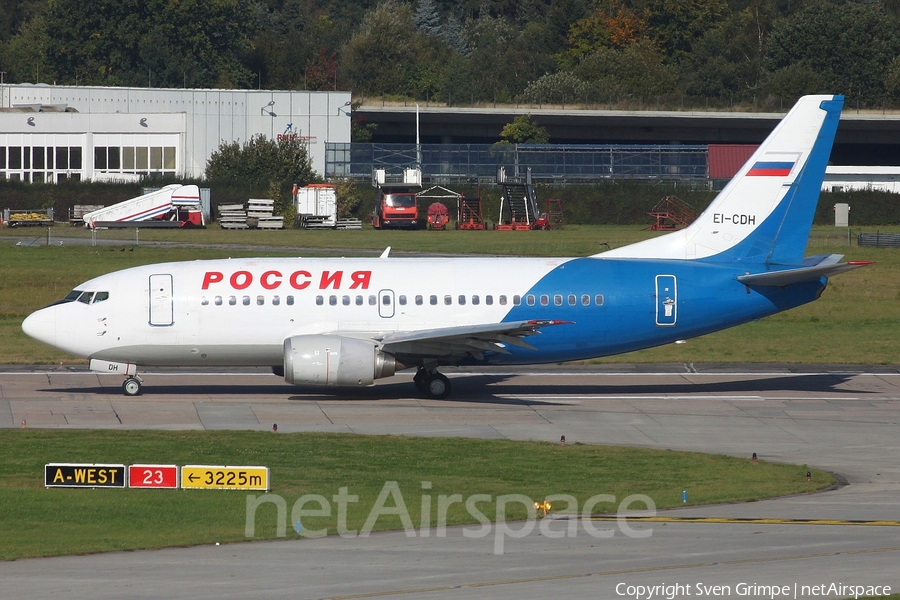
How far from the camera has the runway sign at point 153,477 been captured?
22328 mm

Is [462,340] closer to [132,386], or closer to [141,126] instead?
[132,386]

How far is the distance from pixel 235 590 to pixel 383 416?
15376 millimetres

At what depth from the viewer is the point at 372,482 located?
23.4m

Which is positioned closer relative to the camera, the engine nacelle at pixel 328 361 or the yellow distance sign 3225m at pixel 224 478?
the yellow distance sign 3225m at pixel 224 478

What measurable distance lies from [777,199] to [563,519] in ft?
57.9

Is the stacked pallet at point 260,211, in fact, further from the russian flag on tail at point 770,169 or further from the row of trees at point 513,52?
the russian flag on tail at point 770,169

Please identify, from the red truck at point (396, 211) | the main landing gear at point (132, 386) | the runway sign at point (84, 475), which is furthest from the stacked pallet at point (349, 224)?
the runway sign at point (84, 475)

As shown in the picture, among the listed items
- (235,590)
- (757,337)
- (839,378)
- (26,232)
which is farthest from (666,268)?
(26,232)

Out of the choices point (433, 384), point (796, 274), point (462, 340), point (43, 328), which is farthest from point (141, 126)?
point (796, 274)

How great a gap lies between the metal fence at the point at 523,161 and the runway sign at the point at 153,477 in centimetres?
9150

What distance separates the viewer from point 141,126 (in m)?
112

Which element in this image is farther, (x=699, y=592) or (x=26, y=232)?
(x=26, y=232)

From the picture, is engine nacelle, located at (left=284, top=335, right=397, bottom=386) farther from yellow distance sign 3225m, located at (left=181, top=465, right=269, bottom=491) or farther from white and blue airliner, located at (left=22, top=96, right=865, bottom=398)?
yellow distance sign 3225m, located at (left=181, top=465, right=269, bottom=491)

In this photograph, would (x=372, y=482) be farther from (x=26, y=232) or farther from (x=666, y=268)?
(x=26, y=232)
